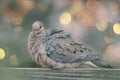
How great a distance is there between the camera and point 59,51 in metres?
0.95

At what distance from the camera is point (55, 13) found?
1145mm

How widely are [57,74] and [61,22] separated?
0.87 ft

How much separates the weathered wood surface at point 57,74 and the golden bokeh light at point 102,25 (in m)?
0.26

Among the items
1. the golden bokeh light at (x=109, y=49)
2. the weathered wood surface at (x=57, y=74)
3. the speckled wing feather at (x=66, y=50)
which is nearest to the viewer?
the weathered wood surface at (x=57, y=74)

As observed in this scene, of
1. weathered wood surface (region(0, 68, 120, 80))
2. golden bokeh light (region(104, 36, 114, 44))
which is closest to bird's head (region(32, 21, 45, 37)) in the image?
weathered wood surface (region(0, 68, 120, 80))

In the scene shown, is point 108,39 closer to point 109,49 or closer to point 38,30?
point 109,49

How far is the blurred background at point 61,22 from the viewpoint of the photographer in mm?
1095

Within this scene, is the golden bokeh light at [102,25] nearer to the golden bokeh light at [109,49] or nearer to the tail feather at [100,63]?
the golden bokeh light at [109,49]

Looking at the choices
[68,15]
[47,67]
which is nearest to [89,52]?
[47,67]

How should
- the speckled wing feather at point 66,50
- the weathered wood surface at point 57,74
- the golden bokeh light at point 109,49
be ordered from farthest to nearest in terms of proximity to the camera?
the golden bokeh light at point 109,49
the speckled wing feather at point 66,50
the weathered wood surface at point 57,74

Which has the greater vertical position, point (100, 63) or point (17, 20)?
point (17, 20)

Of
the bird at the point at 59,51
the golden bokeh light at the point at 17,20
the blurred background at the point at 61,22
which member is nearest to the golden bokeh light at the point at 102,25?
the blurred background at the point at 61,22

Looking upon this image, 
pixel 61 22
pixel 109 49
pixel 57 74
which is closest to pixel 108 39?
pixel 109 49

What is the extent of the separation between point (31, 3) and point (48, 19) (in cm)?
9
